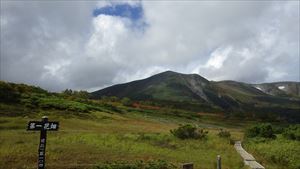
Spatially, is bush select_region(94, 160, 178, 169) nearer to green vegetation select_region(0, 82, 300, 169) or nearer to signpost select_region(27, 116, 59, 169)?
green vegetation select_region(0, 82, 300, 169)

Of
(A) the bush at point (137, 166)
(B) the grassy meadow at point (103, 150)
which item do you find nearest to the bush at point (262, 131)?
(B) the grassy meadow at point (103, 150)

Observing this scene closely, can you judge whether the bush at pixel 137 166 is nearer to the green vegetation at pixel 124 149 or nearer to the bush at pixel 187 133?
the green vegetation at pixel 124 149

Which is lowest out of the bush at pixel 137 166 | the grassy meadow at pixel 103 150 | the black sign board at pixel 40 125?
the bush at pixel 137 166

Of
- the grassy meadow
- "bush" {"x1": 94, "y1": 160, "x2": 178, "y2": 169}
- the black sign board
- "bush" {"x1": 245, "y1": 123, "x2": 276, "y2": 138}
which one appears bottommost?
"bush" {"x1": 94, "y1": 160, "x2": 178, "y2": 169}

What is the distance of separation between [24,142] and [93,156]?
7.62 metres

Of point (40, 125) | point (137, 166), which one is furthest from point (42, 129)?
point (137, 166)

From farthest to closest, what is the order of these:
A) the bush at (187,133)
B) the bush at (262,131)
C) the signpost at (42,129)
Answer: the bush at (262,131) → the bush at (187,133) → the signpost at (42,129)

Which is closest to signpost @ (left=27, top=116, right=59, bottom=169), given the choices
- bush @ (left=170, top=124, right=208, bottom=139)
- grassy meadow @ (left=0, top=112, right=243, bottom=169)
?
grassy meadow @ (left=0, top=112, right=243, bottom=169)

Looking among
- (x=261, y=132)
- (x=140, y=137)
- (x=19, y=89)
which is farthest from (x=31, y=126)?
(x=19, y=89)

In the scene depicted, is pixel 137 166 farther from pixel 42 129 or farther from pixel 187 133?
pixel 187 133

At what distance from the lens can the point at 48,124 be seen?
51.4 ft

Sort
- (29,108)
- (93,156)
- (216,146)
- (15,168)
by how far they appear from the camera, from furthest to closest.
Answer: (29,108) → (216,146) → (93,156) → (15,168)

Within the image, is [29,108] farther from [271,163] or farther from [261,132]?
[271,163]

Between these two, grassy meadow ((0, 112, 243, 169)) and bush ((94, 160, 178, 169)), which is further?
grassy meadow ((0, 112, 243, 169))
